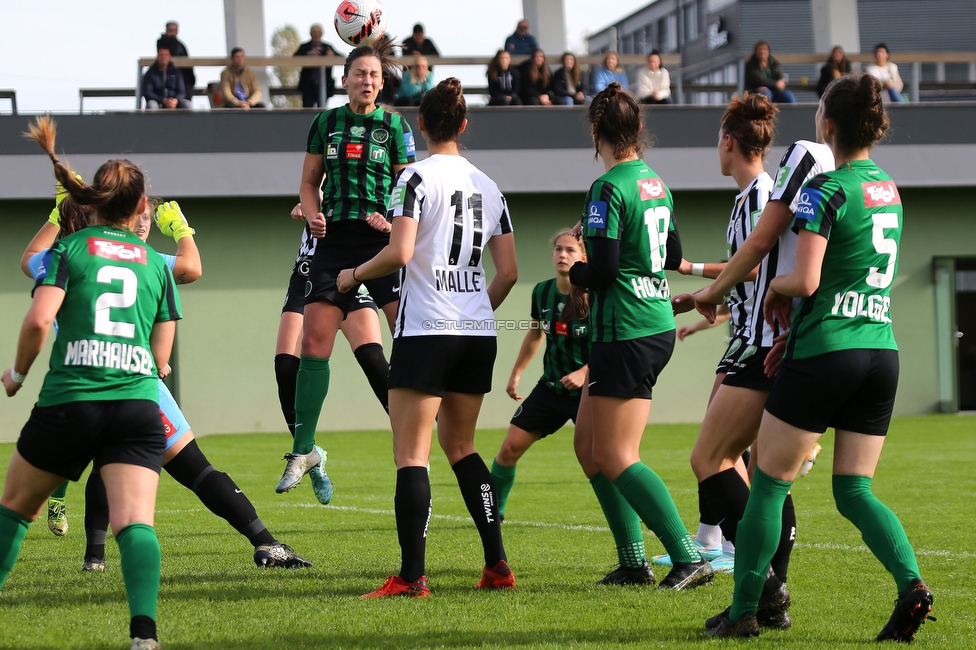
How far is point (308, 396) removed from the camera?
20.7 ft

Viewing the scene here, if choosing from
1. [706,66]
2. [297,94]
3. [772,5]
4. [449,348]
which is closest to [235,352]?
[297,94]

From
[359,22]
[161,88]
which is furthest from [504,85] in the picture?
[359,22]

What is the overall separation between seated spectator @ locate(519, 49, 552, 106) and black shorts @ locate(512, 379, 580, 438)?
1161 cm

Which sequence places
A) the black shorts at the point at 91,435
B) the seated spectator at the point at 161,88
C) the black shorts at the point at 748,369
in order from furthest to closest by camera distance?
the seated spectator at the point at 161,88
the black shorts at the point at 748,369
the black shorts at the point at 91,435

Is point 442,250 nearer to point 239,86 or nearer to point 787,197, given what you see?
point 787,197

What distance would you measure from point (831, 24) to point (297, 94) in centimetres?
990

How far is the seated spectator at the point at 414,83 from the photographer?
16.9 m

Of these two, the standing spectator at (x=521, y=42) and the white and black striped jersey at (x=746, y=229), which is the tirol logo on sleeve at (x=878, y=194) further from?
the standing spectator at (x=521, y=42)

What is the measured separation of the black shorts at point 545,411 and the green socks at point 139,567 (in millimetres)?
3411

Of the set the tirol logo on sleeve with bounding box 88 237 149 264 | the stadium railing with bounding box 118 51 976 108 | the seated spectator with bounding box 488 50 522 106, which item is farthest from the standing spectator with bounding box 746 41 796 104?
the tirol logo on sleeve with bounding box 88 237 149 264

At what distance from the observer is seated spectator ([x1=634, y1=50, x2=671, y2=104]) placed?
59.5 ft

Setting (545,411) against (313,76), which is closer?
(545,411)

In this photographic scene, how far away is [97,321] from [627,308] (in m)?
2.21

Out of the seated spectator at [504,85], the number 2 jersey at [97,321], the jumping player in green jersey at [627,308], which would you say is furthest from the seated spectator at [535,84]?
the number 2 jersey at [97,321]
